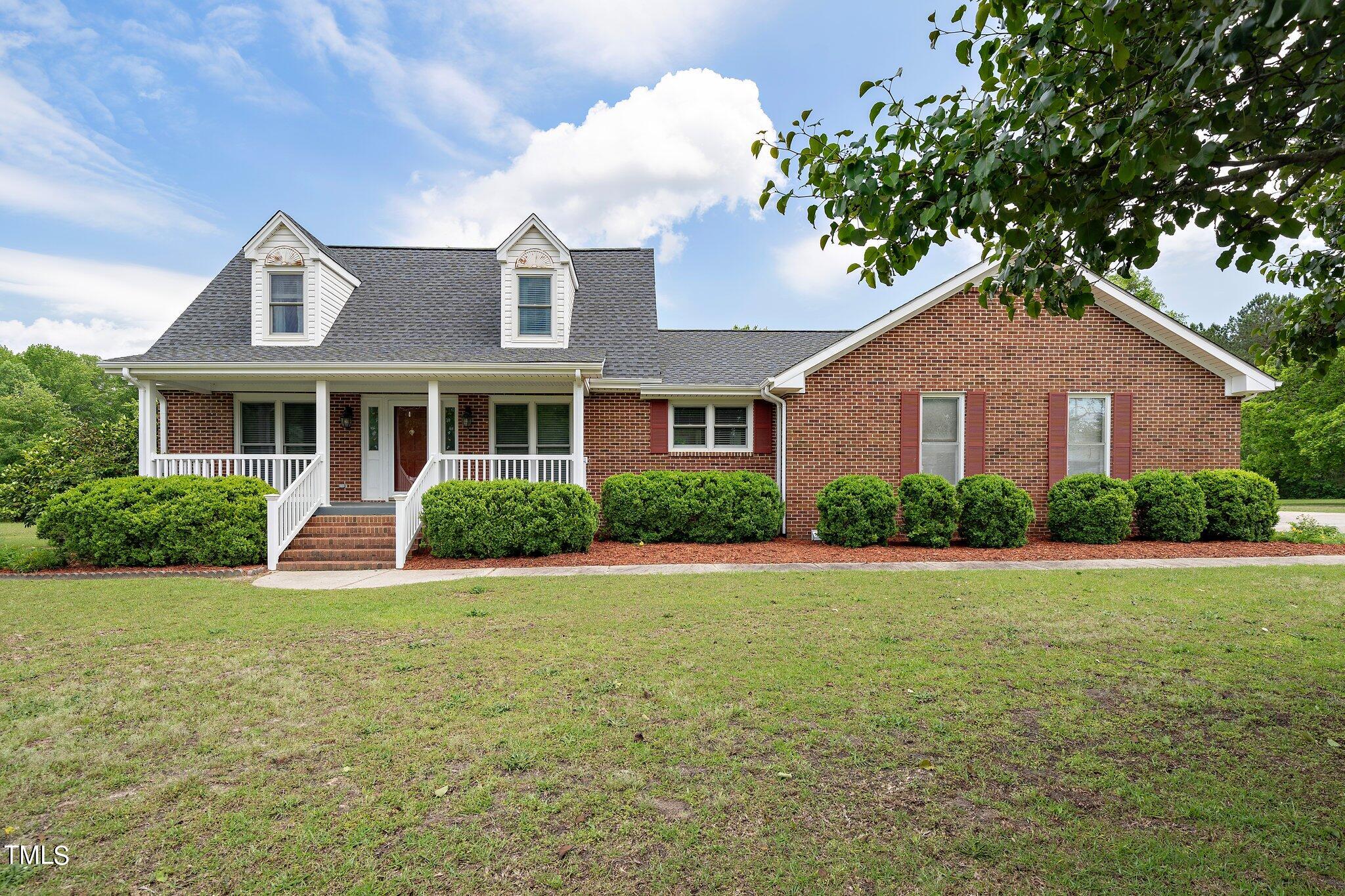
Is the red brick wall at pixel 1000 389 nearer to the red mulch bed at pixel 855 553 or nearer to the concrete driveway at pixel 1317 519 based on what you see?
the red mulch bed at pixel 855 553

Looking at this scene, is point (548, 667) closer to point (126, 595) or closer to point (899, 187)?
point (899, 187)

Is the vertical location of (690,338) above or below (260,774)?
above

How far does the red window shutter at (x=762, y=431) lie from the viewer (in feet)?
45.2

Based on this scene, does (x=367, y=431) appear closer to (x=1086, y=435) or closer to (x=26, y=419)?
(x=1086, y=435)

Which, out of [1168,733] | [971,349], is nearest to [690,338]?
[971,349]

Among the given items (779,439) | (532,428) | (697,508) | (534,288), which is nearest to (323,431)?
(532,428)

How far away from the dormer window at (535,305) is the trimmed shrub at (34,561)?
29.0 feet

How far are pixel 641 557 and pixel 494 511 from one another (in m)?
2.71

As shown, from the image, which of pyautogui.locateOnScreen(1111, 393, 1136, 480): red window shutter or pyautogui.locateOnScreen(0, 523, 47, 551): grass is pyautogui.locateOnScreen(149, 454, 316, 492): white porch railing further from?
pyautogui.locateOnScreen(1111, 393, 1136, 480): red window shutter

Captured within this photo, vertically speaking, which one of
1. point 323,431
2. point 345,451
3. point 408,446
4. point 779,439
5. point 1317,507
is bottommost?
point 1317,507

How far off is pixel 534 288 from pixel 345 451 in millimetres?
5501

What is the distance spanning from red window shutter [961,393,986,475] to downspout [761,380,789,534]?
12.1 ft

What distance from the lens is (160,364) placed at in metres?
11.3

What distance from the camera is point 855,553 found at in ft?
36.1
